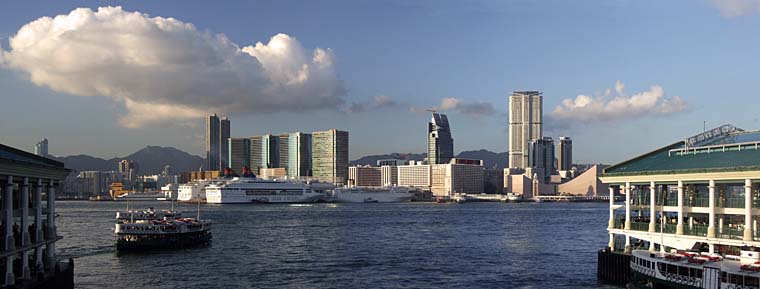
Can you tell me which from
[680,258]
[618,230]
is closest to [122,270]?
[618,230]

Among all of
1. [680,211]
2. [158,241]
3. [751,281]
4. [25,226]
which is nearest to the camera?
[751,281]

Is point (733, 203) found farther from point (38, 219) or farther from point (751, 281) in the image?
point (38, 219)

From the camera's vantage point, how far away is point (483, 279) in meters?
56.4

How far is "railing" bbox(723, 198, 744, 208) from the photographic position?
38688 millimetres

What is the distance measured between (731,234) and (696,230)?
2607 mm

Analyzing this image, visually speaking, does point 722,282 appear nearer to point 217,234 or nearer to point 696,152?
point 696,152

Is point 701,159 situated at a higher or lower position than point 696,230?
higher

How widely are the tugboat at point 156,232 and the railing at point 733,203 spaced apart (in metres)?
60.4

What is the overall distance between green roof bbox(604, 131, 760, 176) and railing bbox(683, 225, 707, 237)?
124 inches

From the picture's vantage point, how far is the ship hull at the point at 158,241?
78938mm

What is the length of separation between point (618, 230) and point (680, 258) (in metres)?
10.5

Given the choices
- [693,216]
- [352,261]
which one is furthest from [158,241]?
[693,216]

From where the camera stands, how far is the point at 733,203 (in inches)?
1545

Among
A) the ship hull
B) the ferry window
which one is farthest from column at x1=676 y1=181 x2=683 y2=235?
the ship hull
